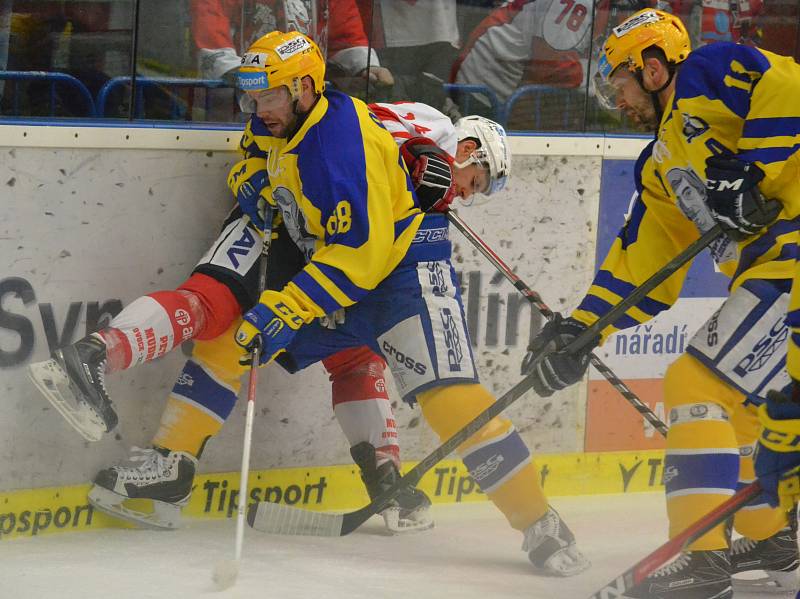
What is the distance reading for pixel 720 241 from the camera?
318 cm

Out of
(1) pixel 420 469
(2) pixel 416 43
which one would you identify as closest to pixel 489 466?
(1) pixel 420 469

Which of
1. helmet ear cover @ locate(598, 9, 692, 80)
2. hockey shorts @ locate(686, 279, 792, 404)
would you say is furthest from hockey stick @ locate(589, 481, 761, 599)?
helmet ear cover @ locate(598, 9, 692, 80)

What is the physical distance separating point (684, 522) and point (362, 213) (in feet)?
3.29

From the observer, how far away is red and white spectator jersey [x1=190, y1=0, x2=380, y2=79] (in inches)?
142

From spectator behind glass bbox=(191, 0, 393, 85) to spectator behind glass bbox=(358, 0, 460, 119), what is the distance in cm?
4

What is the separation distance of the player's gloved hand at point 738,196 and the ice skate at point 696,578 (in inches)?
28.0

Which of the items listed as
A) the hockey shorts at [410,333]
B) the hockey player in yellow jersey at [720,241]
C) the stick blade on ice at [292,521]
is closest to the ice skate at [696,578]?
the hockey player in yellow jersey at [720,241]

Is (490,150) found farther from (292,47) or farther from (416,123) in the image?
(292,47)

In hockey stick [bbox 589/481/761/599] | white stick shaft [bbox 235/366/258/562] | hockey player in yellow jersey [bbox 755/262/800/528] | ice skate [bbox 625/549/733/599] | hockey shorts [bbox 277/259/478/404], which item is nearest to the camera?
hockey player in yellow jersey [bbox 755/262/800/528]

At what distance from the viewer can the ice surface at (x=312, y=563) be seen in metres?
2.96

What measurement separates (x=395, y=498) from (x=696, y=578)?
949mm

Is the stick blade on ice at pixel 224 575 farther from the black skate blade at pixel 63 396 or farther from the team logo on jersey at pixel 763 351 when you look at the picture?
the team logo on jersey at pixel 763 351

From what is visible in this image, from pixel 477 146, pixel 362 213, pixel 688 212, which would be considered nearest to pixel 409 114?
pixel 477 146

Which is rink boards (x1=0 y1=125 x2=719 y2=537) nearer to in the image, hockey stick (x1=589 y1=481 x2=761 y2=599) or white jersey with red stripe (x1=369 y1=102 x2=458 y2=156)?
white jersey with red stripe (x1=369 y1=102 x2=458 y2=156)
